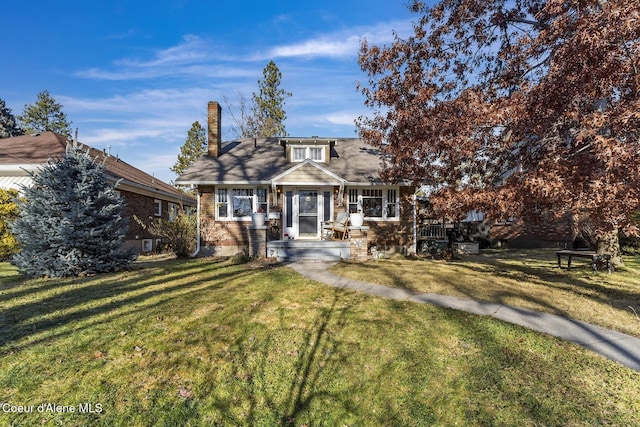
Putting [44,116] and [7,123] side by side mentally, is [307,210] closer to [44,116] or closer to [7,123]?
[44,116]

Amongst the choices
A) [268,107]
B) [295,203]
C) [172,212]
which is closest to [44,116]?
[268,107]

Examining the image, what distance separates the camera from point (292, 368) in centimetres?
380

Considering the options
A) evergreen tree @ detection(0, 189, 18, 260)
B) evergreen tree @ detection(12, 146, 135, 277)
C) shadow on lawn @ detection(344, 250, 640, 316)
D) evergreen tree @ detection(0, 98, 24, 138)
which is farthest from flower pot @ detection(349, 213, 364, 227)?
evergreen tree @ detection(0, 98, 24, 138)

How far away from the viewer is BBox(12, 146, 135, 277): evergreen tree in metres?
7.97

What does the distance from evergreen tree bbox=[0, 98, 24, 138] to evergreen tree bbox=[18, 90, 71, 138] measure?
1.04m

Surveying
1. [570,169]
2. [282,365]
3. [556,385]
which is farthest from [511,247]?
[282,365]

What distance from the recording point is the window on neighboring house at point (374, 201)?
45.0 feet

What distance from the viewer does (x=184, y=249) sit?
1184 cm

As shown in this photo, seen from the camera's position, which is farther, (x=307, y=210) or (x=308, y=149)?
(x=308, y=149)

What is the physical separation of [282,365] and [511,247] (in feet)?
64.0

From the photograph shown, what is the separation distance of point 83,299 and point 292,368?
470 centimetres

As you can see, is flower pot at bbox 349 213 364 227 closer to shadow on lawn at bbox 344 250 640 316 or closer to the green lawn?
shadow on lawn at bbox 344 250 640 316

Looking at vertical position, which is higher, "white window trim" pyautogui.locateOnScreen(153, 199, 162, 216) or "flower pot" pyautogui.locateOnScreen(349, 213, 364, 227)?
"white window trim" pyautogui.locateOnScreen(153, 199, 162, 216)

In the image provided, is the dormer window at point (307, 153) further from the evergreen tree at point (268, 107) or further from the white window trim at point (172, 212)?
the evergreen tree at point (268, 107)
